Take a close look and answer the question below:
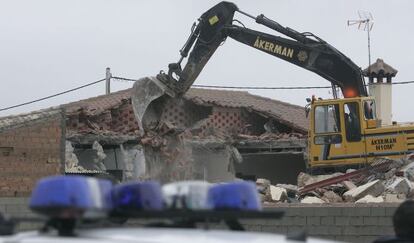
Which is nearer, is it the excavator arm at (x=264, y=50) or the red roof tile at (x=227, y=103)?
the excavator arm at (x=264, y=50)

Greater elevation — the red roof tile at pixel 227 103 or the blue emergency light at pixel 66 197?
the red roof tile at pixel 227 103

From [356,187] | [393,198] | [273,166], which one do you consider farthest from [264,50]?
[393,198]

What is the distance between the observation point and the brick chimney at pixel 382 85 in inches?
1115

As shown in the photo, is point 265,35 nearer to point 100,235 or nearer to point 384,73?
point 384,73

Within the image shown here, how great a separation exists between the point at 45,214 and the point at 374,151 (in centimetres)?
1544

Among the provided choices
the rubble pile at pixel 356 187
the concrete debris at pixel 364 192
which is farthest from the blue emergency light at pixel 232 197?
the concrete debris at pixel 364 192

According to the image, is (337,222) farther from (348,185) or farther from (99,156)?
(99,156)

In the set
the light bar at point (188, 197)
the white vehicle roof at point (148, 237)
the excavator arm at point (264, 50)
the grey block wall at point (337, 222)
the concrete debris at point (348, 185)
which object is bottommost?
the grey block wall at point (337, 222)

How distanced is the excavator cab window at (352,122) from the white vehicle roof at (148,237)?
15093 mm

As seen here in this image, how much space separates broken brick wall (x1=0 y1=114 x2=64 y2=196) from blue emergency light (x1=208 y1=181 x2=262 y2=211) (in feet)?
31.9

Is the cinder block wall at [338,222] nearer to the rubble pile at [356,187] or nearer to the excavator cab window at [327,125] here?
the rubble pile at [356,187]

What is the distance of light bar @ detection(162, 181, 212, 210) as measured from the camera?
3.24m

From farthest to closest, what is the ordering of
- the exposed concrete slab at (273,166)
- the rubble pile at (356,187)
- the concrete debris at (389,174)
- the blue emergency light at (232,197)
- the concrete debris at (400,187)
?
the exposed concrete slab at (273,166), the concrete debris at (389,174), the concrete debris at (400,187), the rubble pile at (356,187), the blue emergency light at (232,197)

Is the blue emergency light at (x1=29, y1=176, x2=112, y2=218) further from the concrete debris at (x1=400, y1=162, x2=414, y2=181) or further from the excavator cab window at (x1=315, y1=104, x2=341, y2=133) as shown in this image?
the excavator cab window at (x1=315, y1=104, x2=341, y2=133)
